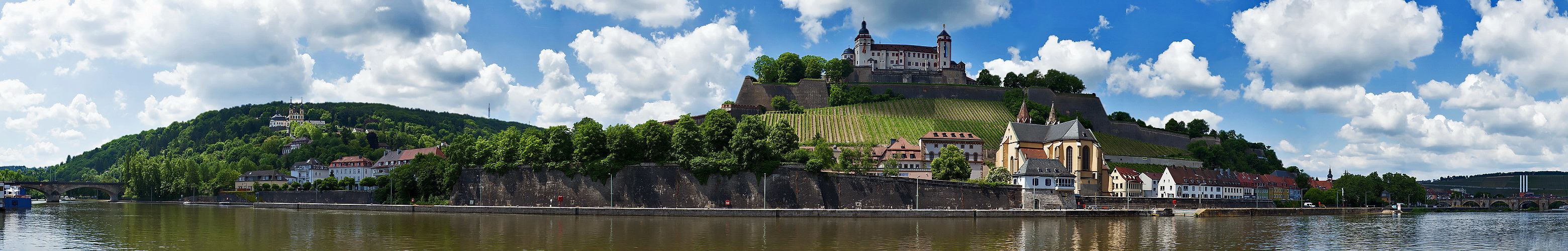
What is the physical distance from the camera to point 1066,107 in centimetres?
11238

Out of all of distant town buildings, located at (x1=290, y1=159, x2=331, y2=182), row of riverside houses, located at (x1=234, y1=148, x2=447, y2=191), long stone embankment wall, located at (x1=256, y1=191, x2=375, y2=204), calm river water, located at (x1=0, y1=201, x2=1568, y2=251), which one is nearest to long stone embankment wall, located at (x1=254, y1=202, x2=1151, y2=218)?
calm river water, located at (x1=0, y1=201, x2=1568, y2=251)

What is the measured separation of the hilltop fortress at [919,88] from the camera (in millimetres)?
107812

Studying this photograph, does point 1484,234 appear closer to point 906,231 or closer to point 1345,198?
point 906,231

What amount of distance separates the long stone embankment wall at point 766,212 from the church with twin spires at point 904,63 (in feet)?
207

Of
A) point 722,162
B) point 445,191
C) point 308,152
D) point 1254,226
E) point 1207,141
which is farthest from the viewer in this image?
point 308,152

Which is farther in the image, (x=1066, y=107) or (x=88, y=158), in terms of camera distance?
(x=88, y=158)

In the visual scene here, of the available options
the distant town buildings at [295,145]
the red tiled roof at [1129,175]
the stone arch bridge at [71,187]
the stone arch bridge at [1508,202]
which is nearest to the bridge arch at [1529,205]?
the stone arch bridge at [1508,202]

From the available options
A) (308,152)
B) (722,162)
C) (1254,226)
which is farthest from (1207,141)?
(308,152)

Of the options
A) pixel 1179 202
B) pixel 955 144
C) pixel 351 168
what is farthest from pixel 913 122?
pixel 351 168

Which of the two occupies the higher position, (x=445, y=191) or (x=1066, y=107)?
(x=1066, y=107)

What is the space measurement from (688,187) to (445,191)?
68.1 ft

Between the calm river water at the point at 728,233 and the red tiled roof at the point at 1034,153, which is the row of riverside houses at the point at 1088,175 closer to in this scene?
the red tiled roof at the point at 1034,153

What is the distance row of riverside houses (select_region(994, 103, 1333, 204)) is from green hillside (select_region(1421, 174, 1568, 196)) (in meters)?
91.1

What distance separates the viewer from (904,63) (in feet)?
408
